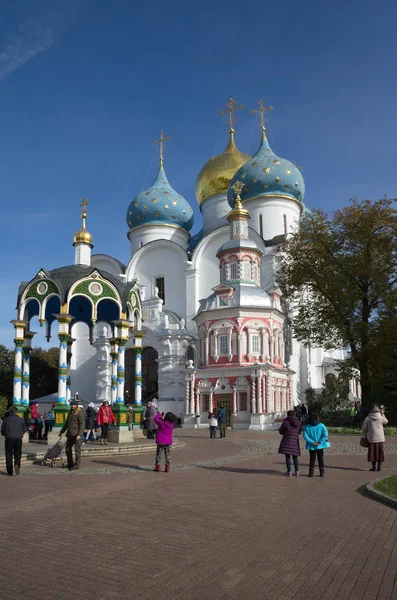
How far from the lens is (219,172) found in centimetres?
4597

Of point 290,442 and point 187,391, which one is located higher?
point 187,391

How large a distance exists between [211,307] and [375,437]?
70.8 ft

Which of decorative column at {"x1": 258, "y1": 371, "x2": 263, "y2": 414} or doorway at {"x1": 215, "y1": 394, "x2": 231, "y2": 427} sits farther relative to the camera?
doorway at {"x1": 215, "y1": 394, "x2": 231, "y2": 427}

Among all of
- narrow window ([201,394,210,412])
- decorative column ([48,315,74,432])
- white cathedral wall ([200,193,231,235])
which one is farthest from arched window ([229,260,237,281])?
decorative column ([48,315,74,432])

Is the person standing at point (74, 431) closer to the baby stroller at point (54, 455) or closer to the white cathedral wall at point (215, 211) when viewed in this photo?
the baby stroller at point (54, 455)

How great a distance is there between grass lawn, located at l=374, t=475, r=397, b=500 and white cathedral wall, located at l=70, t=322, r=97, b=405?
32520 millimetres

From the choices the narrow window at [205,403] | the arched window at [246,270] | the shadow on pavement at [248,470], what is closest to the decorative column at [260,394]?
the narrow window at [205,403]

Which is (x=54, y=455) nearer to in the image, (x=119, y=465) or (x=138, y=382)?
(x=119, y=465)

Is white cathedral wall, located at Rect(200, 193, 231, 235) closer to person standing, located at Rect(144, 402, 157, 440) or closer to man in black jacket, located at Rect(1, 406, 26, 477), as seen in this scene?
person standing, located at Rect(144, 402, 157, 440)

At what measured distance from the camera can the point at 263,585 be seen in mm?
4324

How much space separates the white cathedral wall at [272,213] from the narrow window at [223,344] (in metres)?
10.8

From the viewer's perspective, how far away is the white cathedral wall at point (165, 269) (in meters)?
40.2

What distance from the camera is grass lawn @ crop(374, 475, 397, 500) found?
806 cm

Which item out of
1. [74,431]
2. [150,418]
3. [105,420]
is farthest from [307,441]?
[150,418]
